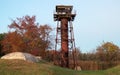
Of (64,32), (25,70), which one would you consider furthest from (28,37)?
(25,70)

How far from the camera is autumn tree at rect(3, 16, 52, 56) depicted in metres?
47.1

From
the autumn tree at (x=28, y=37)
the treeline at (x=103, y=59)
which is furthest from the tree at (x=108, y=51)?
the autumn tree at (x=28, y=37)

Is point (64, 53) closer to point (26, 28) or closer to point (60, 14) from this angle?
point (60, 14)

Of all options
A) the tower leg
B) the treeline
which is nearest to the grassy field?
the tower leg

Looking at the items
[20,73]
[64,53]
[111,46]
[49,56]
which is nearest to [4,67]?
[20,73]

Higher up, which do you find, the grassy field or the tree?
the tree

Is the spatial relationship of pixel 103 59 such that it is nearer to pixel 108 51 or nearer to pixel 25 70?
pixel 108 51

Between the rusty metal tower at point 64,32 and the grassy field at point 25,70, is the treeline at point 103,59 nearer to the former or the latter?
the rusty metal tower at point 64,32

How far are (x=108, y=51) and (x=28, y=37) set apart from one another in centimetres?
1756

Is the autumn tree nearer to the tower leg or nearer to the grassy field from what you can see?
the tower leg

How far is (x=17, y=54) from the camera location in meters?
33.8

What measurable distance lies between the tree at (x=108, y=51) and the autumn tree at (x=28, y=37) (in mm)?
10022

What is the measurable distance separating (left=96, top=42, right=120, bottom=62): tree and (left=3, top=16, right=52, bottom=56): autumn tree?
10022 mm

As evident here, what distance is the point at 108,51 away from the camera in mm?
57438
